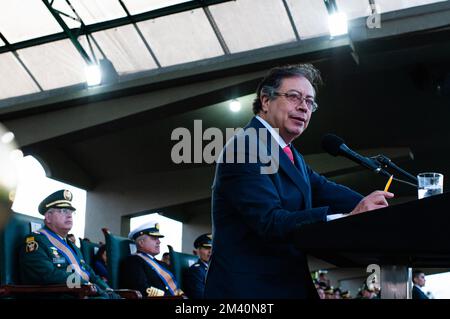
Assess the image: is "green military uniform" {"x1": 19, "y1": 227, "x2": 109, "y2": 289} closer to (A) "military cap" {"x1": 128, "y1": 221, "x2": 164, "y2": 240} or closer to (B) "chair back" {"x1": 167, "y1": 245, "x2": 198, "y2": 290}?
(A) "military cap" {"x1": 128, "y1": 221, "x2": 164, "y2": 240}

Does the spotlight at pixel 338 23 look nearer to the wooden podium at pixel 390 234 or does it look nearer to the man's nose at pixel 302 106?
the man's nose at pixel 302 106

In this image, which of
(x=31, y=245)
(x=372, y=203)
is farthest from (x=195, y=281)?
(x=372, y=203)

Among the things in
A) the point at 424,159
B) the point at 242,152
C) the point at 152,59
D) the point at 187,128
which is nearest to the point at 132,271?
the point at 242,152

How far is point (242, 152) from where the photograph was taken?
1.61 meters

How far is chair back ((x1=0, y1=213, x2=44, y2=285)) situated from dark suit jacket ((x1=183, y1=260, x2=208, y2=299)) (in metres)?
1.78

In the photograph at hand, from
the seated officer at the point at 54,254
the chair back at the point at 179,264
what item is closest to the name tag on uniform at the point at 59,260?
the seated officer at the point at 54,254

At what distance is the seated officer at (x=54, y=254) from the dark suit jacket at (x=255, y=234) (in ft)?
7.55

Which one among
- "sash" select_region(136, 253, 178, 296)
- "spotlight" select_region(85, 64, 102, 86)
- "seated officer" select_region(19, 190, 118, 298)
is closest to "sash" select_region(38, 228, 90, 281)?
"seated officer" select_region(19, 190, 118, 298)

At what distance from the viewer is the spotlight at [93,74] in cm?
905

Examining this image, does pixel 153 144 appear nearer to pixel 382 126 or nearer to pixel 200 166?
pixel 200 166

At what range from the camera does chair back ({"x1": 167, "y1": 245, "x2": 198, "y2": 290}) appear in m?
5.47

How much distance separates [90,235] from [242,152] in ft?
41.2

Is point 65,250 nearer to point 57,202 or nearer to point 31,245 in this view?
point 57,202

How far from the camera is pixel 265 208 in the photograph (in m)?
1.50
